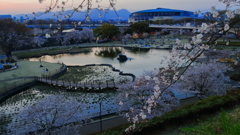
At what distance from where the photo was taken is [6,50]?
20.5 meters

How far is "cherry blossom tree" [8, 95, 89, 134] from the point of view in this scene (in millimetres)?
5893

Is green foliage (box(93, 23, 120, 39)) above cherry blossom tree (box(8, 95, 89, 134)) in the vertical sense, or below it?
above

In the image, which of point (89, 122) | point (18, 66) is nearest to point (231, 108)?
point (89, 122)

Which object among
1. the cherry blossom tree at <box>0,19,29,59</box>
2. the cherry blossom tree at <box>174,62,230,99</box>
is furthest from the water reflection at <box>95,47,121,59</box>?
the cherry blossom tree at <box>174,62,230,99</box>

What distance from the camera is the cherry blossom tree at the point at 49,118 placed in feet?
19.3

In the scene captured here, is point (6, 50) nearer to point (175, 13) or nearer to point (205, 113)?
point (205, 113)

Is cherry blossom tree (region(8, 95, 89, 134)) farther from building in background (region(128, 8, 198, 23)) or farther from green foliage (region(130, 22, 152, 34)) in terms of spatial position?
building in background (region(128, 8, 198, 23))

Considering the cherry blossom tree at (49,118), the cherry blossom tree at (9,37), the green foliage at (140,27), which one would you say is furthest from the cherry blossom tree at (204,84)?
the green foliage at (140,27)

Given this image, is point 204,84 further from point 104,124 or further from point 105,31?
point 105,31

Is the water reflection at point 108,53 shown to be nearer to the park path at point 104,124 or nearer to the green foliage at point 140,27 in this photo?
the green foliage at point 140,27

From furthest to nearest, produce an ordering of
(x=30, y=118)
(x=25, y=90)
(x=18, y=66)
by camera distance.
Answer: (x=18, y=66), (x=25, y=90), (x=30, y=118)

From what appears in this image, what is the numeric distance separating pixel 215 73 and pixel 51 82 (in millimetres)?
9806

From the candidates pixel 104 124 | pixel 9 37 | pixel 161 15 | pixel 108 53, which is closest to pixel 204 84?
pixel 104 124

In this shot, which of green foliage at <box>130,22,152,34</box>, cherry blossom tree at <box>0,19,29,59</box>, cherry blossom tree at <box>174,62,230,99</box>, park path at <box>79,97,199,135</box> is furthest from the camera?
green foliage at <box>130,22,152,34</box>
